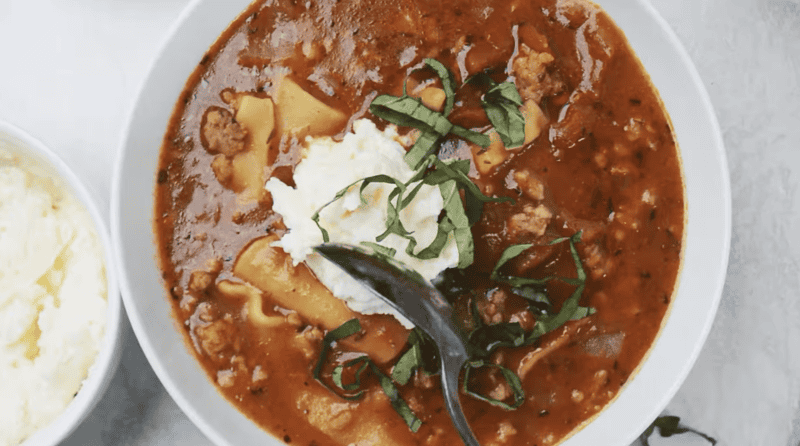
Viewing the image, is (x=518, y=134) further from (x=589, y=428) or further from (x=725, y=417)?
(x=725, y=417)

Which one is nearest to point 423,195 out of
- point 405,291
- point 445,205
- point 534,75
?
point 445,205

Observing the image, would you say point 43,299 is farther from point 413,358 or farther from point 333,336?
point 413,358

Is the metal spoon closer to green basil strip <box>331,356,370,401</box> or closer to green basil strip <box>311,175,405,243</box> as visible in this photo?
green basil strip <box>311,175,405,243</box>

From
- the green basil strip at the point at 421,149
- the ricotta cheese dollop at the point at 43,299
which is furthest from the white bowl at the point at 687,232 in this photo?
the green basil strip at the point at 421,149

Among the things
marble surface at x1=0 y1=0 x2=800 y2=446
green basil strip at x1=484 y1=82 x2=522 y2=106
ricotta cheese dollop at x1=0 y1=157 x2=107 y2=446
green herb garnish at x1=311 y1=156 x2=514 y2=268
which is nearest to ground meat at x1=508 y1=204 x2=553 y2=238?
green herb garnish at x1=311 y1=156 x2=514 y2=268

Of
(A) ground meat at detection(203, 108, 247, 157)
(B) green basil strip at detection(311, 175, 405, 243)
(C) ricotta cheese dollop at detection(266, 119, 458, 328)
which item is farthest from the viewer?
(A) ground meat at detection(203, 108, 247, 157)

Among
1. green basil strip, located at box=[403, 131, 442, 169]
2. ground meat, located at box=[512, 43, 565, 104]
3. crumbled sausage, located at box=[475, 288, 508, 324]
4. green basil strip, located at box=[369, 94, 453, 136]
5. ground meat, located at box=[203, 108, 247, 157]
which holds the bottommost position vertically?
crumbled sausage, located at box=[475, 288, 508, 324]

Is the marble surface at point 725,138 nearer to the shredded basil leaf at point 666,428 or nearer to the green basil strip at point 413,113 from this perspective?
the shredded basil leaf at point 666,428
